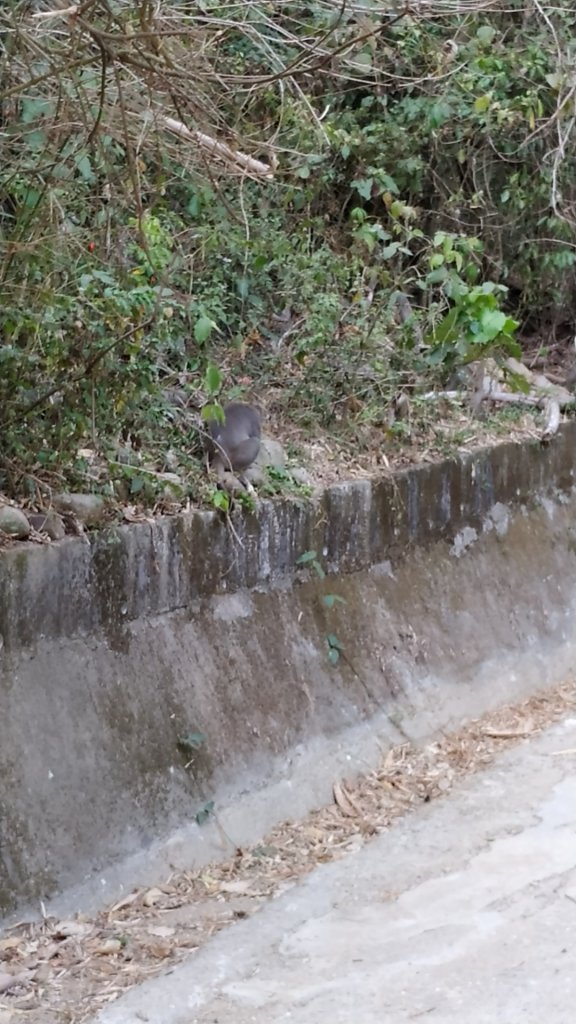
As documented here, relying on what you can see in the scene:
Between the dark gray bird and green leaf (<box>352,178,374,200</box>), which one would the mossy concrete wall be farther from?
green leaf (<box>352,178,374,200</box>)

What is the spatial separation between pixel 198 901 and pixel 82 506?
1.74 metres

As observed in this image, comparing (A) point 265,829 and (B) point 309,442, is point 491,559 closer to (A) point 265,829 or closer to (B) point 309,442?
(B) point 309,442

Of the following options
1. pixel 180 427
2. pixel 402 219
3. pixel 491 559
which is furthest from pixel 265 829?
pixel 402 219

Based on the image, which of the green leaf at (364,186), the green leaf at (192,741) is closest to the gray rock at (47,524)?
the green leaf at (192,741)

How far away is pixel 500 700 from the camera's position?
6.80 meters

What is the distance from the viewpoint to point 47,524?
15.5 ft

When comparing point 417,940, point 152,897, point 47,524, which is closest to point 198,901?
point 152,897

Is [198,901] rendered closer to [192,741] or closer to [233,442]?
[192,741]

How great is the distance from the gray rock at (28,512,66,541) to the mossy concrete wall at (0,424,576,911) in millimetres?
68

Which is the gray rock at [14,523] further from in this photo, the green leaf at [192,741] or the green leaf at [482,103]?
the green leaf at [482,103]

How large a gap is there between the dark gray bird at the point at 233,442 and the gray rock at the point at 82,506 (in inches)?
34.6

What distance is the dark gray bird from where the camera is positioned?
563 centimetres

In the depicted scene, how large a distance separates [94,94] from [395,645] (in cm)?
336

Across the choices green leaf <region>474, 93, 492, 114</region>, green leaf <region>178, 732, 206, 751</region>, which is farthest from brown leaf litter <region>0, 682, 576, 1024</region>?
green leaf <region>474, 93, 492, 114</region>
